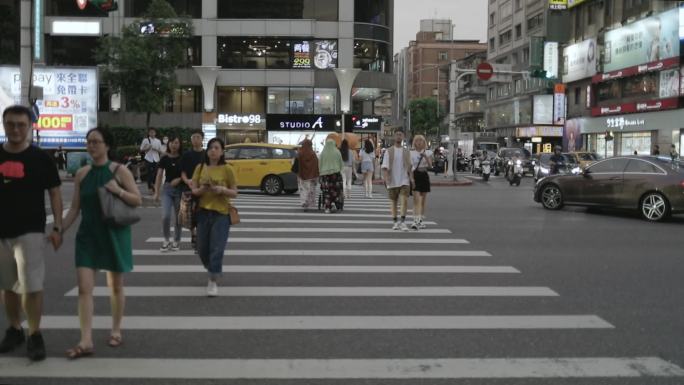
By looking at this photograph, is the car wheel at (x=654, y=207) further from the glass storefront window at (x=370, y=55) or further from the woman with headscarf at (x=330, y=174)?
the glass storefront window at (x=370, y=55)

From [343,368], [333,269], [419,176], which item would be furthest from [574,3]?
[343,368]

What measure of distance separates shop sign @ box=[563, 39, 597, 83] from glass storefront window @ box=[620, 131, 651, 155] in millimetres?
7210

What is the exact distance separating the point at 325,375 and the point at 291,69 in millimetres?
45150

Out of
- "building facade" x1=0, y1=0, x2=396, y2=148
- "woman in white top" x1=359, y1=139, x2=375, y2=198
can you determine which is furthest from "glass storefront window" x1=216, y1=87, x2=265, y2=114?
"woman in white top" x1=359, y1=139, x2=375, y2=198

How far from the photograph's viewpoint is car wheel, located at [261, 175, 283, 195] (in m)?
21.8

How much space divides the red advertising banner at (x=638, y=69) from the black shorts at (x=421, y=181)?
35.0 m

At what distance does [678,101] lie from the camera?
1686 inches

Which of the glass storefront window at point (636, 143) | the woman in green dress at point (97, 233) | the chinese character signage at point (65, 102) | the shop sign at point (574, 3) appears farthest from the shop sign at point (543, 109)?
the woman in green dress at point (97, 233)

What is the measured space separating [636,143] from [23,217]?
4957cm

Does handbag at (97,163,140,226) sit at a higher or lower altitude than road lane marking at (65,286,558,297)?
higher

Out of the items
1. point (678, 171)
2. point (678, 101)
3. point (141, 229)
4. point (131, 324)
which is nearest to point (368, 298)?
point (131, 324)

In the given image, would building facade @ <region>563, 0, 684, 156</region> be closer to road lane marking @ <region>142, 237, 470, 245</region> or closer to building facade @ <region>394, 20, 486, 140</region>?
road lane marking @ <region>142, 237, 470, 245</region>

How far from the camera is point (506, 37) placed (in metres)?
81.6

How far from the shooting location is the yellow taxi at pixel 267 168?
21750 millimetres
